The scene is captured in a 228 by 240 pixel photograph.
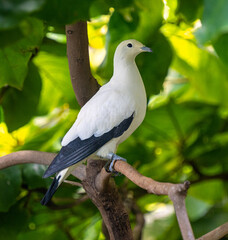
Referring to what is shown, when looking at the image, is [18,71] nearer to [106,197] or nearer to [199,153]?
[106,197]

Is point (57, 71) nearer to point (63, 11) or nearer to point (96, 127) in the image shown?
point (96, 127)

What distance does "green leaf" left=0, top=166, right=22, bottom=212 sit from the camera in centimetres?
65

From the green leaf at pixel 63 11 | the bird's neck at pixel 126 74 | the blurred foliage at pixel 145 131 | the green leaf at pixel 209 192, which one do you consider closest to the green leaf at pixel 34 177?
the blurred foliage at pixel 145 131

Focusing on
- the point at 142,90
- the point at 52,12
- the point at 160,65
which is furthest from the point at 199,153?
the point at 52,12

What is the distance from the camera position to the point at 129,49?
53 cm

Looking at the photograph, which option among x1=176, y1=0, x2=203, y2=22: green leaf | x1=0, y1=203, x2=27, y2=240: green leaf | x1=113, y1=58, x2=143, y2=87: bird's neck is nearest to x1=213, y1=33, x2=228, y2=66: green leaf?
x1=176, y1=0, x2=203, y2=22: green leaf

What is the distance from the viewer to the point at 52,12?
0.24 m

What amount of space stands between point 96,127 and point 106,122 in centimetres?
1

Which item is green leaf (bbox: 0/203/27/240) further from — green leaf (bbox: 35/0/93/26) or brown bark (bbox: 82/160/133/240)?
green leaf (bbox: 35/0/93/26)

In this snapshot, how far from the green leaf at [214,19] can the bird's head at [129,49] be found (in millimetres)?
283

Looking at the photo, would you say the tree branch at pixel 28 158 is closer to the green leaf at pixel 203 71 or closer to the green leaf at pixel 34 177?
the green leaf at pixel 34 177

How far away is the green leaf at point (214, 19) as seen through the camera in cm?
23

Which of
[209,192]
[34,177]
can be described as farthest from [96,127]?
[209,192]

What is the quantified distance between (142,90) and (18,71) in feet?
0.51
